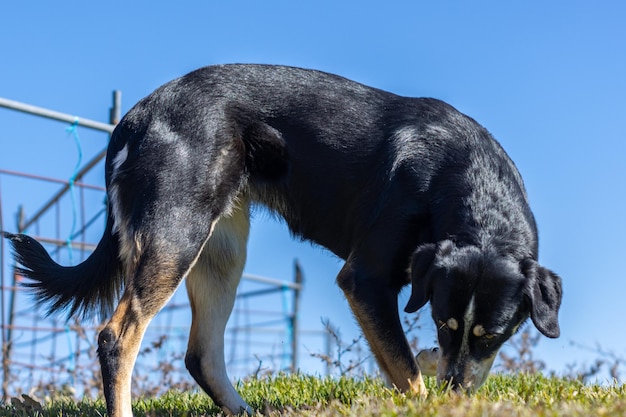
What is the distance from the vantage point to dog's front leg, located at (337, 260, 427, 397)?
4.34m

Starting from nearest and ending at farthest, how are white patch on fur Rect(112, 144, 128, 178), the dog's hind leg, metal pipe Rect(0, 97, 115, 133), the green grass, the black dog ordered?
the green grass < the black dog < white patch on fur Rect(112, 144, 128, 178) < the dog's hind leg < metal pipe Rect(0, 97, 115, 133)

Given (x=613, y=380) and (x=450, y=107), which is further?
(x=450, y=107)

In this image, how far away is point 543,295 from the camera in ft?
14.1

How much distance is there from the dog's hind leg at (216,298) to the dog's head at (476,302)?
128cm

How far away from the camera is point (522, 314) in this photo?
4348mm

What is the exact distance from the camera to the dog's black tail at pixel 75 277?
4.70 m

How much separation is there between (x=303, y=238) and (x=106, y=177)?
4.06 feet

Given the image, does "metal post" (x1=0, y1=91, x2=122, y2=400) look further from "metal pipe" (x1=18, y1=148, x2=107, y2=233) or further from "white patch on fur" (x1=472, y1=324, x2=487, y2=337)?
"white patch on fur" (x1=472, y1=324, x2=487, y2=337)

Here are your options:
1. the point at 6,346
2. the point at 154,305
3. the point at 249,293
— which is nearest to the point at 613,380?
the point at 154,305

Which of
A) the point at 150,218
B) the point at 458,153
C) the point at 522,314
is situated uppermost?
the point at 458,153

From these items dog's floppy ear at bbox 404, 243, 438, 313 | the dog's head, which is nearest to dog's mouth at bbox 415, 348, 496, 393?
the dog's head

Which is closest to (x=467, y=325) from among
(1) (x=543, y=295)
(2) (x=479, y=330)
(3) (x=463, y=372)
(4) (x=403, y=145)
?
(2) (x=479, y=330)

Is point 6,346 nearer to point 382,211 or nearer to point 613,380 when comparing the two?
point 382,211

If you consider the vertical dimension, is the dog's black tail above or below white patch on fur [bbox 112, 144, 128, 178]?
below
